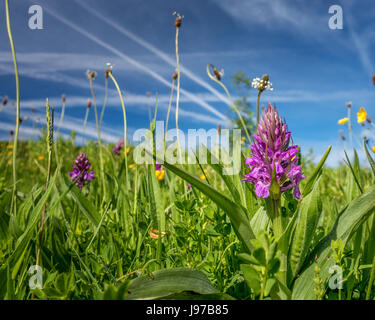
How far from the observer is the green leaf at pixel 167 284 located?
3.20 ft

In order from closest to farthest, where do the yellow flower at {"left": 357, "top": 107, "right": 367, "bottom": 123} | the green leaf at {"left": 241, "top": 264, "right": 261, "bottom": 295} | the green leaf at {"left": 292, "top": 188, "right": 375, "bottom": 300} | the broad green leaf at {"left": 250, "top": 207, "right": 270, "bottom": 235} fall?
the green leaf at {"left": 241, "top": 264, "right": 261, "bottom": 295} < the green leaf at {"left": 292, "top": 188, "right": 375, "bottom": 300} < the broad green leaf at {"left": 250, "top": 207, "right": 270, "bottom": 235} < the yellow flower at {"left": 357, "top": 107, "right": 367, "bottom": 123}

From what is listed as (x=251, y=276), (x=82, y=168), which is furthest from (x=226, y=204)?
(x=82, y=168)

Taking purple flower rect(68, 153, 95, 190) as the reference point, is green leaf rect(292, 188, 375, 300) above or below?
below

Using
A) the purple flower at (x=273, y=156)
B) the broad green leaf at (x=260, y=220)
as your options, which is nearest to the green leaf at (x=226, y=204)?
the purple flower at (x=273, y=156)

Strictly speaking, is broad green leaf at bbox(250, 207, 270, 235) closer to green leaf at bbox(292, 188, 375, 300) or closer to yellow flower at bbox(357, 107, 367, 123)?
green leaf at bbox(292, 188, 375, 300)

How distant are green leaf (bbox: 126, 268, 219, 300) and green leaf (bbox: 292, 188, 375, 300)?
324 mm

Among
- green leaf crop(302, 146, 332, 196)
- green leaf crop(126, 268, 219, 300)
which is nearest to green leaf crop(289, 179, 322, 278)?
green leaf crop(302, 146, 332, 196)

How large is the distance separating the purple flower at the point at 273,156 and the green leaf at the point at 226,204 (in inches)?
5.1

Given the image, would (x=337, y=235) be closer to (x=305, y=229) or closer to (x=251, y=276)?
(x=305, y=229)

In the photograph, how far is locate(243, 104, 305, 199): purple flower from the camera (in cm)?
112

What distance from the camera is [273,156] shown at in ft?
3.73

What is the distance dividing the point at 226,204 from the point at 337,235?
0.47 m

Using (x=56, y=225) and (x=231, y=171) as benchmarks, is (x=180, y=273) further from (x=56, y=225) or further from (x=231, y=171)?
(x=56, y=225)

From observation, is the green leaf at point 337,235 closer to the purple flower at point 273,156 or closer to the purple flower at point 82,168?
the purple flower at point 273,156
